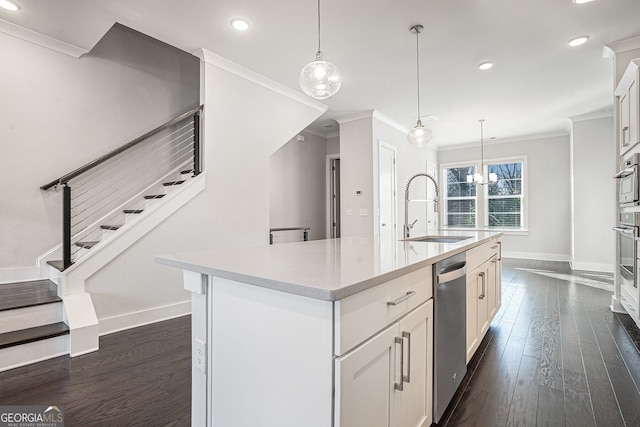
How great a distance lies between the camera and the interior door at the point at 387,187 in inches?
216

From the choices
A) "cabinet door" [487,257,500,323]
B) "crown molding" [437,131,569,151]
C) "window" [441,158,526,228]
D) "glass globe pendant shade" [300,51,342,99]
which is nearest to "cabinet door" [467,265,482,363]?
"cabinet door" [487,257,500,323]

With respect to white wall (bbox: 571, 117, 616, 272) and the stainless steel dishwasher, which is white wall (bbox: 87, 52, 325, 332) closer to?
the stainless steel dishwasher

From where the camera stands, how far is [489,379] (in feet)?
6.41

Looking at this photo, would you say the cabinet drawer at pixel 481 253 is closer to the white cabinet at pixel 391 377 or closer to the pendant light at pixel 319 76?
the white cabinet at pixel 391 377

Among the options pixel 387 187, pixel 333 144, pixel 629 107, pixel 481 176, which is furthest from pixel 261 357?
pixel 481 176

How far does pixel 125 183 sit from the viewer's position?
Result: 11.7ft

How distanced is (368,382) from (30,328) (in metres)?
2.66

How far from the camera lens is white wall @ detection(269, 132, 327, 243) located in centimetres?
555

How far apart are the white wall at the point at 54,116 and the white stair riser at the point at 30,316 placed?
97 cm

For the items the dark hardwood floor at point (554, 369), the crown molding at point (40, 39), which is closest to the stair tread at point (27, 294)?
the crown molding at point (40, 39)

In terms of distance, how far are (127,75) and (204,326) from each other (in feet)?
11.7

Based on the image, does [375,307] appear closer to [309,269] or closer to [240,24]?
[309,269]

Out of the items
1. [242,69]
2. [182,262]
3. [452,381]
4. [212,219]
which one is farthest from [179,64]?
[452,381]

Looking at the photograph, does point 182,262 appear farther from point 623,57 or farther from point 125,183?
point 623,57
